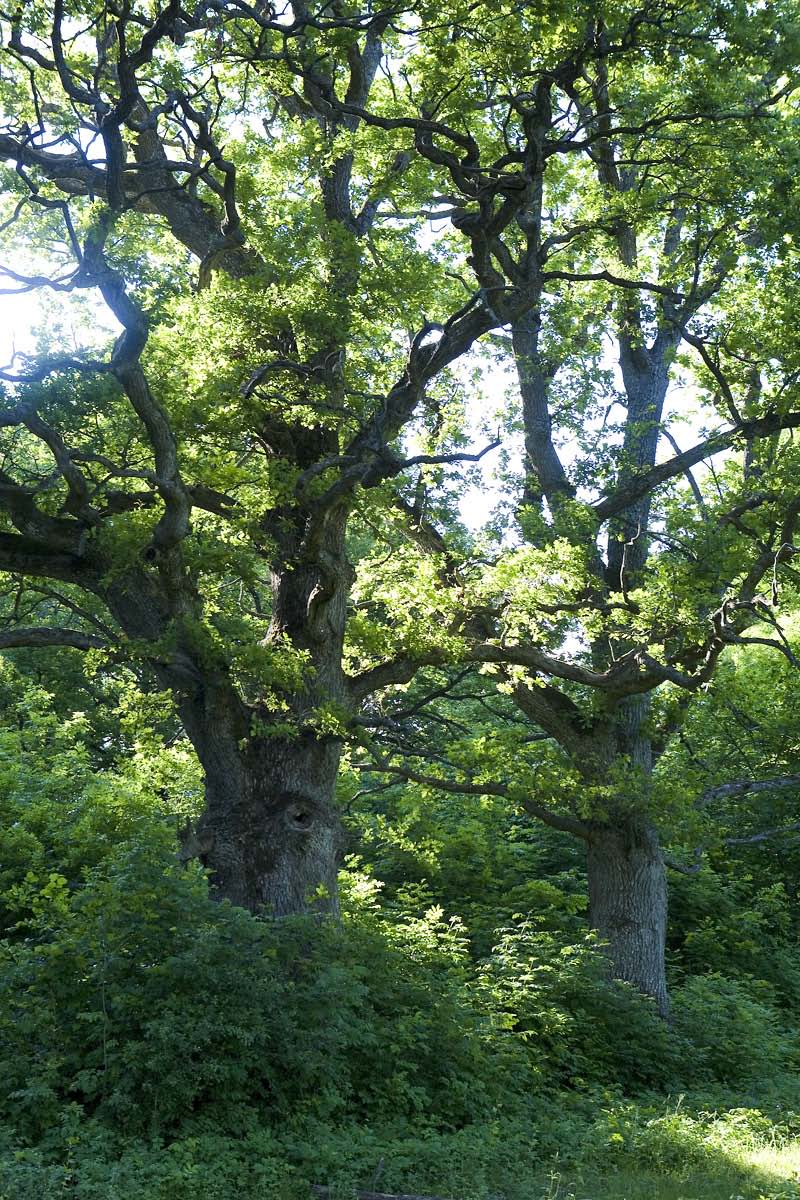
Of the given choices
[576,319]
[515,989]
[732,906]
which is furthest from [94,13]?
[732,906]

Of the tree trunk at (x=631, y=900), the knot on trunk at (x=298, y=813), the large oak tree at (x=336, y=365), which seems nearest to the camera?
the large oak tree at (x=336, y=365)

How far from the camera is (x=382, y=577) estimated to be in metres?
13.6

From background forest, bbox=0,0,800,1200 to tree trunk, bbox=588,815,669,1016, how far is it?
51mm

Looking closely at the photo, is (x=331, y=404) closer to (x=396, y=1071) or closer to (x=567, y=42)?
(x=567, y=42)

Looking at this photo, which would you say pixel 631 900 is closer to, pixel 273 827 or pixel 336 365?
pixel 273 827

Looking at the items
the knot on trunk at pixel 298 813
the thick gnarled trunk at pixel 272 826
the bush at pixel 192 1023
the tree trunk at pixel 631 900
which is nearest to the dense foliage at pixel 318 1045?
the bush at pixel 192 1023

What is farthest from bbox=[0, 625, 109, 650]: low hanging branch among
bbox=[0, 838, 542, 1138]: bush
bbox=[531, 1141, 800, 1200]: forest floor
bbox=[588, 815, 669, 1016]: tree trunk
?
bbox=[588, 815, 669, 1016]: tree trunk

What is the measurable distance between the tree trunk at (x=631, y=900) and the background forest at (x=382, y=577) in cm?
5

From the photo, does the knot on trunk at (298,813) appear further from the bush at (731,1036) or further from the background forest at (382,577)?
the bush at (731,1036)

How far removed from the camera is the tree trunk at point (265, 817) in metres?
10.9

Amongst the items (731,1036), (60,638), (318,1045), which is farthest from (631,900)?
(60,638)

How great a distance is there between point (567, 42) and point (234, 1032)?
875 centimetres

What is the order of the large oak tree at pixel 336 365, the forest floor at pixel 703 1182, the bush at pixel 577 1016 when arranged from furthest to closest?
the bush at pixel 577 1016 → the large oak tree at pixel 336 365 → the forest floor at pixel 703 1182

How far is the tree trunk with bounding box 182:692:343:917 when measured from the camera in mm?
10898
